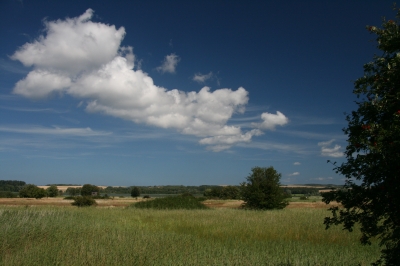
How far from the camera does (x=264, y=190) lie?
2917 cm

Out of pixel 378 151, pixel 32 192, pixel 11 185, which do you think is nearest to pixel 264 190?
pixel 378 151

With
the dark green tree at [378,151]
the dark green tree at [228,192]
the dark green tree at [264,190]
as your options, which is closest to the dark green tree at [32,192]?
the dark green tree at [228,192]

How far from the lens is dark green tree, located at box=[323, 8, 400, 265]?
359 centimetres

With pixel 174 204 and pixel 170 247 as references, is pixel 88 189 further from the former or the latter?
pixel 170 247

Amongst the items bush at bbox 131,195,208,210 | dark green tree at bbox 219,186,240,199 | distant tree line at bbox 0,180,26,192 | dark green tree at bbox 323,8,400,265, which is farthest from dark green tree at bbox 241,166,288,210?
distant tree line at bbox 0,180,26,192

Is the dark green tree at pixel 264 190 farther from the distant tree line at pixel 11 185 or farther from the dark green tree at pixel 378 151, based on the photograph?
the distant tree line at pixel 11 185

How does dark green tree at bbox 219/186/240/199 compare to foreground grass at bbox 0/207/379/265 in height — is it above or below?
below

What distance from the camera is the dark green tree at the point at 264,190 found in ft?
94.4

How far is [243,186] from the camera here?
30078 millimetres

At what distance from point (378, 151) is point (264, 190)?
26541mm

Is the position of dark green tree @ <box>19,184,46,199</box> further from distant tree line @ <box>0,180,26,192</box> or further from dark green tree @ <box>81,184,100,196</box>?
distant tree line @ <box>0,180,26,192</box>

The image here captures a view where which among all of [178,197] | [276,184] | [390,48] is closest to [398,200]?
[390,48]

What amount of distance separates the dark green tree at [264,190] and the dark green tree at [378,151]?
82.6 feet

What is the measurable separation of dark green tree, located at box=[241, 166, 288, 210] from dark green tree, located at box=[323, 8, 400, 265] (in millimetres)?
25167
